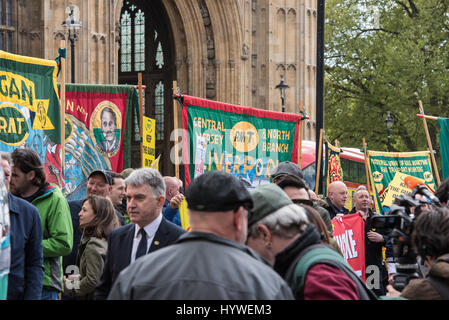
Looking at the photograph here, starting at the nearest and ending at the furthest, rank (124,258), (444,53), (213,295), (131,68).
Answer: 1. (213,295)
2. (124,258)
3. (131,68)
4. (444,53)

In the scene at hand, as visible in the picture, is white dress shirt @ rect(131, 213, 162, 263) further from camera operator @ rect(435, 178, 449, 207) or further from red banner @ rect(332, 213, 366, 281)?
red banner @ rect(332, 213, 366, 281)

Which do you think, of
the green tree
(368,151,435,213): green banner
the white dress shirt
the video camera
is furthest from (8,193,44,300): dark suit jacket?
the green tree

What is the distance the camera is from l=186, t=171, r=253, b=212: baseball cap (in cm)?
322

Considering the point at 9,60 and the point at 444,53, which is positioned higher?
the point at 444,53

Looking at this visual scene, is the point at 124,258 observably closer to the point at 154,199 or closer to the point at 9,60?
the point at 154,199

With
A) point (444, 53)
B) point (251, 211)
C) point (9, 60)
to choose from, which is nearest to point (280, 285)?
point (251, 211)

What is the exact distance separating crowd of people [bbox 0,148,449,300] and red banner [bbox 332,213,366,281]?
364cm

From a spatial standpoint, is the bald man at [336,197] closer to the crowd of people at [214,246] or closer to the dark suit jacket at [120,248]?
the crowd of people at [214,246]

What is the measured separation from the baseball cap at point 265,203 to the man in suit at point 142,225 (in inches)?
62.7

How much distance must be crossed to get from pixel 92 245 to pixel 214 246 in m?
3.39

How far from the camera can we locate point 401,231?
386 cm

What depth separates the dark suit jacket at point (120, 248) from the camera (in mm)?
5082
